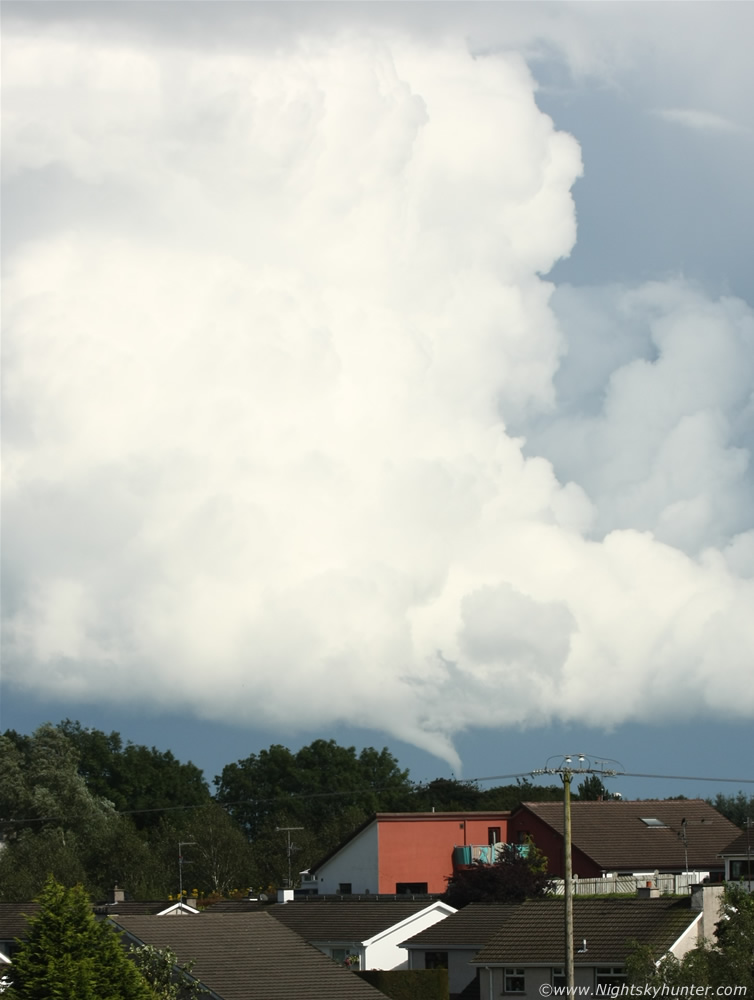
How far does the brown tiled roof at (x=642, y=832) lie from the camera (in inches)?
3292

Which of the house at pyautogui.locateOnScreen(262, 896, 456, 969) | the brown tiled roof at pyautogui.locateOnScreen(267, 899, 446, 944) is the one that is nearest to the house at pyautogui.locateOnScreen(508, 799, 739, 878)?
the house at pyautogui.locateOnScreen(262, 896, 456, 969)

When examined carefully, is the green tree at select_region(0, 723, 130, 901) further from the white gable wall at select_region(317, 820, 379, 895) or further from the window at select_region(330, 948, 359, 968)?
the window at select_region(330, 948, 359, 968)

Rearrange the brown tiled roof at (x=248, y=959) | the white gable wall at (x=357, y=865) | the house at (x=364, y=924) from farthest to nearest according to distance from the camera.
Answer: the white gable wall at (x=357, y=865) → the house at (x=364, y=924) → the brown tiled roof at (x=248, y=959)

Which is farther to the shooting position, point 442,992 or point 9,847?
point 9,847

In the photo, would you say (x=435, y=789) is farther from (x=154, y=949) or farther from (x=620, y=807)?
(x=154, y=949)

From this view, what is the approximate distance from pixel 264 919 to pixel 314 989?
6.85 m

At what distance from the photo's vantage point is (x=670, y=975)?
134 feet

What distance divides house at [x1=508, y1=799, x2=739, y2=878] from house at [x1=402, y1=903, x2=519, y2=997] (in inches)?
676

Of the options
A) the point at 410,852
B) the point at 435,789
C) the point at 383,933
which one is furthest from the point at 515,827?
the point at 435,789

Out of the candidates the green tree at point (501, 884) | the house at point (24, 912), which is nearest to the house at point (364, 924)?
the green tree at point (501, 884)

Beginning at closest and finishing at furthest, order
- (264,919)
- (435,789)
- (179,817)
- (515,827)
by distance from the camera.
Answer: (264,919) < (515,827) < (179,817) < (435,789)

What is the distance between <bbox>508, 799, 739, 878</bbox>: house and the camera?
3280 inches

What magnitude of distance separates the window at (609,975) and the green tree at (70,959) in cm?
2173

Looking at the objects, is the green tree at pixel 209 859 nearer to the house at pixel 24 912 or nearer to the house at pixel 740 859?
the house at pixel 24 912
